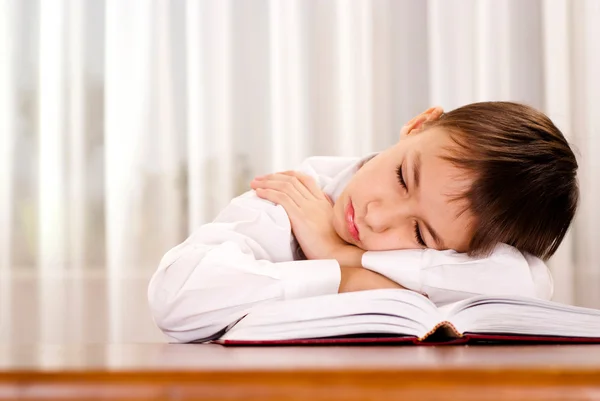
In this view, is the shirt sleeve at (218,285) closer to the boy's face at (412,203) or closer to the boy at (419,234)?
the boy at (419,234)

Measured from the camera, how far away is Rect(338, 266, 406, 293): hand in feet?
3.32

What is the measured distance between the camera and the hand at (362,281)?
1011 mm

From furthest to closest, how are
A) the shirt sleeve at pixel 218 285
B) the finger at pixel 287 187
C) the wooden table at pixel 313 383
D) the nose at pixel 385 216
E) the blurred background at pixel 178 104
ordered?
the blurred background at pixel 178 104, the finger at pixel 287 187, the nose at pixel 385 216, the shirt sleeve at pixel 218 285, the wooden table at pixel 313 383

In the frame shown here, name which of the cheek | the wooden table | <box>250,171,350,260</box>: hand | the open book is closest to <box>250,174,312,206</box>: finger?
<box>250,171,350,260</box>: hand

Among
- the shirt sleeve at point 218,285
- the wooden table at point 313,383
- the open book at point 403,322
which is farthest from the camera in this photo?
the shirt sleeve at point 218,285

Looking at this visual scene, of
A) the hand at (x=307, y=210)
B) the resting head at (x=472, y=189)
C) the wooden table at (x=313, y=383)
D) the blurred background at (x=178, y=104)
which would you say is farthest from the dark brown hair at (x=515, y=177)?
the blurred background at (x=178, y=104)

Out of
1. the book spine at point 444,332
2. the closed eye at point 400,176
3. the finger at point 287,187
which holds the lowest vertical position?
the book spine at point 444,332

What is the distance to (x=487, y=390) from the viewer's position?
404 mm

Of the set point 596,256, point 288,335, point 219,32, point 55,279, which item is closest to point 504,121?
point 288,335

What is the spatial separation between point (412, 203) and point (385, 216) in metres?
0.04

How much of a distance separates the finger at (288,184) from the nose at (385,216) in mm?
169

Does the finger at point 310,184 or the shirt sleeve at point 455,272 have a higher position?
the finger at point 310,184

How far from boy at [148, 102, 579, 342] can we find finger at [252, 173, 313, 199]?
7 cm

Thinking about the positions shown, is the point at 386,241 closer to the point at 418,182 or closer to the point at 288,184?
the point at 418,182
